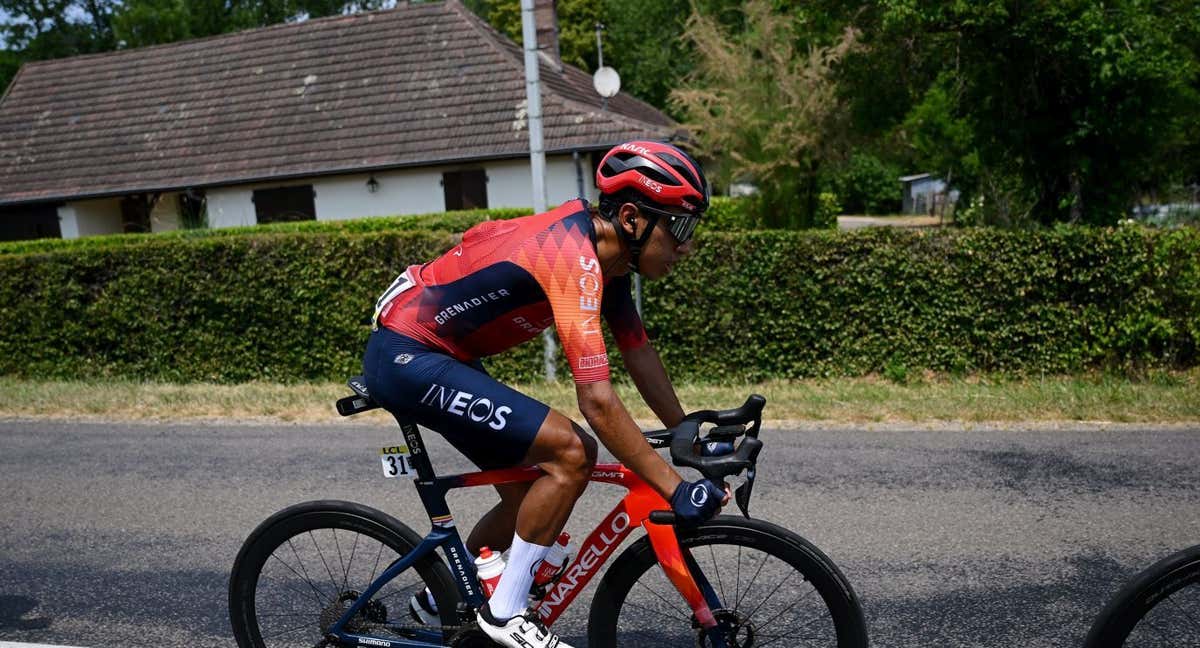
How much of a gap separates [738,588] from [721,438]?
522mm

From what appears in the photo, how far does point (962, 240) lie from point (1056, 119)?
3.23 m

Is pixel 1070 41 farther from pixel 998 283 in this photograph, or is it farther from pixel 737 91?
pixel 737 91

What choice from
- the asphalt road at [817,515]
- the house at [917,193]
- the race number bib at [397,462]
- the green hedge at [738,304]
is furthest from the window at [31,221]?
the house at [917,193]

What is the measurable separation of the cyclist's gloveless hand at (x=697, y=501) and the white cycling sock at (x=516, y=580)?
0.52 meters

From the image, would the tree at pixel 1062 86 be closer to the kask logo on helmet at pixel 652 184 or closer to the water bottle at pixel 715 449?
the kask logo on helmet at pixel 652 184

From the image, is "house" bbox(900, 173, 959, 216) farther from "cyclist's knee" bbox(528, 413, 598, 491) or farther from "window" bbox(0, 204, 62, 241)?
"cyclist's knee" bbox(528, 413, 598, 491)

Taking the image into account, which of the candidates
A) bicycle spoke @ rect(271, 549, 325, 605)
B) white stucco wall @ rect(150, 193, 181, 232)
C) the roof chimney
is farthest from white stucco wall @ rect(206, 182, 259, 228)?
bicycle spoke @ rect(271, 549, 325, 605)

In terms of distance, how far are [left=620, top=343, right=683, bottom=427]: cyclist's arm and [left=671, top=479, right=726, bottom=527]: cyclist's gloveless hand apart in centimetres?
53

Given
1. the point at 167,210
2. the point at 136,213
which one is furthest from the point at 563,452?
the point at 136,213

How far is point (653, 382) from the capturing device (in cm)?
333

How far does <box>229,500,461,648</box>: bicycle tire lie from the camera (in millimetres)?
3279

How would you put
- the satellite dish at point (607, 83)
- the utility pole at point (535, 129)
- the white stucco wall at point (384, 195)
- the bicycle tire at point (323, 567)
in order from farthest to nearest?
the white stucco wall at point (384, 195) < the satellite dish at point (607, 83) < the utility pole at point (535, 129) < the bicycle tire at point (323, 567)

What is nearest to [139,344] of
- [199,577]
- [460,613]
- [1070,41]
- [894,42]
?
[199,577]

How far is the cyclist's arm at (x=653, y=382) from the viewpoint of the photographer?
10.9ft
